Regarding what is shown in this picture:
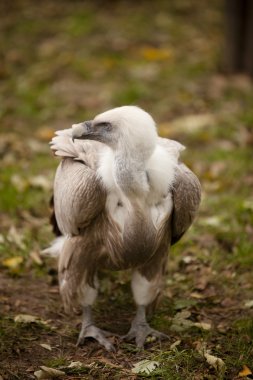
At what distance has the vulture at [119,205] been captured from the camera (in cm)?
405

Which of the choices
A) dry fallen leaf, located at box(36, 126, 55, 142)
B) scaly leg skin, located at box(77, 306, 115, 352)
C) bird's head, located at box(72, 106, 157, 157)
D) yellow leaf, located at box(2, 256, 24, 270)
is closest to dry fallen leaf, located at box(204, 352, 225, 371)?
scaly leg skin, located at box(77, 306, 115, 352)

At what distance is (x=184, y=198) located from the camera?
14.4 ft

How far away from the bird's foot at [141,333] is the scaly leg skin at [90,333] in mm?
150

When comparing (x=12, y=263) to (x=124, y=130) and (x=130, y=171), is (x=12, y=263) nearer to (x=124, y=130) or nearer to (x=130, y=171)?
(x=130, y=171)

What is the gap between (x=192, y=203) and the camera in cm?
447

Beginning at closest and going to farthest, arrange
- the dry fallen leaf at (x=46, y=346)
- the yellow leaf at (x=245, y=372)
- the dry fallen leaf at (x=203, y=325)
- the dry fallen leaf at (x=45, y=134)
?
the yellow leaf at (x=245, y=372), the dry fallen leaf at (x=46, y=346), the dry fallen leaf at (x=203, y=325), the dry fallen leaf at (x=45, y=134)

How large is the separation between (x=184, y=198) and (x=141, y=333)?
1.05 m

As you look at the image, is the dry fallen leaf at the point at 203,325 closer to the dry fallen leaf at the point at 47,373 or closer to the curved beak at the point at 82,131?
the dry fallen leaf at the point at 47,373

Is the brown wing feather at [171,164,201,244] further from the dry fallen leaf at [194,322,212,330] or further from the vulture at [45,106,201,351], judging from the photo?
the dry fallen leaf at [194,322,212,330]

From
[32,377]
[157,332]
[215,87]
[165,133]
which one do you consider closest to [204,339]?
[157,332]

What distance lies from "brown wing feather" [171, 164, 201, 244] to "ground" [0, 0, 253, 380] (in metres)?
0.82

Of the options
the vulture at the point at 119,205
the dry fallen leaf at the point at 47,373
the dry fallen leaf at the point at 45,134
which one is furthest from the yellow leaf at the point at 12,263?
the dry fallen leaf at the point at 45,134

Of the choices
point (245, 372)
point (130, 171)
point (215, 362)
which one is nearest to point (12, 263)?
point (130, 171)

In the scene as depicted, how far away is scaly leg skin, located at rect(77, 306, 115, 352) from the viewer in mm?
4664
